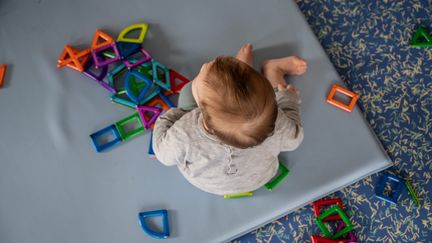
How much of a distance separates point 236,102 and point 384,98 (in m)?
0.77

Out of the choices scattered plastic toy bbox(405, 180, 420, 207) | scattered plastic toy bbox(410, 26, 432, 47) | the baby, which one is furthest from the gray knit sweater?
scattered plastic toy bbox(410, 26, 432, 47)

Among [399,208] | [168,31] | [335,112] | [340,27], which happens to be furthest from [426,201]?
[168,31]

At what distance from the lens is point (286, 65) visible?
3.65 ft

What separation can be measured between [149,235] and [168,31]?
585 millimetres

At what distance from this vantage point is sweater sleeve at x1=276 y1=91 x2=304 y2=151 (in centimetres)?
84

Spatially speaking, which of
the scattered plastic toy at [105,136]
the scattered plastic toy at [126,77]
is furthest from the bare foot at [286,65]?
the scattered plastic toy at [105,136]

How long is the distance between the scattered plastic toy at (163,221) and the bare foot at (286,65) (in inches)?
18.8

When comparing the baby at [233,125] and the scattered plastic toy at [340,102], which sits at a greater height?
the baby at [233,125]

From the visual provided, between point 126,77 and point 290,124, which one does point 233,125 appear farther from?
point 126,77

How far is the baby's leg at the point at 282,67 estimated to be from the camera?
1105 mm

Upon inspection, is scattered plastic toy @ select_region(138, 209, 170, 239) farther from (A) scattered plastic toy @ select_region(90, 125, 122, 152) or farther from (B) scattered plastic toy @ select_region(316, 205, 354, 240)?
(B) scattered plastic toy @ select_region(316, 205, 354, 240)

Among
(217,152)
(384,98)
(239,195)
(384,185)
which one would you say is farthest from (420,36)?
(217,152)

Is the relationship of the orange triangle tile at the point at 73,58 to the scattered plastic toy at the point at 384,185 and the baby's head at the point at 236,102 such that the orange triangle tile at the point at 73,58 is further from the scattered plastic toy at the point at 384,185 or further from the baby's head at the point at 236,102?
the scattered plastic toy at the point at 384,185

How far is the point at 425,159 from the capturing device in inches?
45.9
